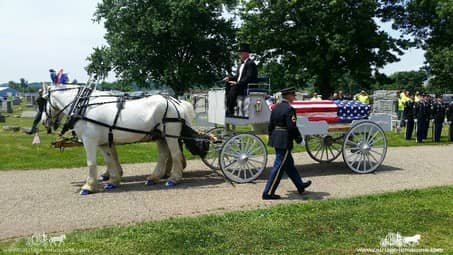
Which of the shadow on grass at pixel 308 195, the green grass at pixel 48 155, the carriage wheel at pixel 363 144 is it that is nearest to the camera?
the shadow on grass at pixel 308 195

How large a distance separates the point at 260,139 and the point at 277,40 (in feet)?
101

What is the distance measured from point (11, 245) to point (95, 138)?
361 centimetres

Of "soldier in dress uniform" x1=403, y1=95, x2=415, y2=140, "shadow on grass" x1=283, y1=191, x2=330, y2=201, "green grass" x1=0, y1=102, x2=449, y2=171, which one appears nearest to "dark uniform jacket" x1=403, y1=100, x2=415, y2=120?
"soldier in dress uniform" x1=403, y1=95, x2=415, y2=140

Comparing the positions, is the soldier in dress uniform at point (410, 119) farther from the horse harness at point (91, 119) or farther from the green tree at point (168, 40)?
the green tree at point (168, 40)

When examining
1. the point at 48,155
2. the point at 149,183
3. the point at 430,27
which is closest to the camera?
the point at 149,183

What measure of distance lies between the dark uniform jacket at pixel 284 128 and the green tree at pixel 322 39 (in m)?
28.6

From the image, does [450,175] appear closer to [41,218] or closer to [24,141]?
[41,218]

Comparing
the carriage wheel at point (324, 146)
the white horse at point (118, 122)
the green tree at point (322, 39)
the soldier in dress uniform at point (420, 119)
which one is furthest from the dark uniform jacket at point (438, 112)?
the green tree at point (322, 39)

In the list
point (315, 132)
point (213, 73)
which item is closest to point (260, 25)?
point (213, 73)

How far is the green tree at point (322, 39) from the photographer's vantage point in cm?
3744

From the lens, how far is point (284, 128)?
8.62 meters

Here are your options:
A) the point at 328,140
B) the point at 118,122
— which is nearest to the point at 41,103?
the point at 118,122

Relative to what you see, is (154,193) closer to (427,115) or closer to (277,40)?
(427,115)

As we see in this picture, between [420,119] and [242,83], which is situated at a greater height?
[242,83]
